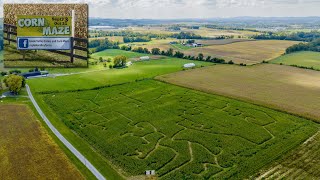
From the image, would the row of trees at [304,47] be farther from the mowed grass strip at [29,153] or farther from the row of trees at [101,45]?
the mowed grass strip at [29,153]

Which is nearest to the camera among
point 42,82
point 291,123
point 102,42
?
point 291,123

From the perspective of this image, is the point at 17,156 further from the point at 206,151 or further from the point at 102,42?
the point at 102,42

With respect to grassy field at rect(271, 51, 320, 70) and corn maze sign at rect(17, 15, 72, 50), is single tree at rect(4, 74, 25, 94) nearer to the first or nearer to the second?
corn maze sign at rect(17, 15, 72, 50)

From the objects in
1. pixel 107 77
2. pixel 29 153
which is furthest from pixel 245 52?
pixel 29 153

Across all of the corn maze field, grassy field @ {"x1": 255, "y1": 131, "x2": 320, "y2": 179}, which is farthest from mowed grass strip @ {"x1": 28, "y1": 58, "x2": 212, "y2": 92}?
grassy field @ {"x1": 255, "y1": 131, "x2": 320, "y2": 179}

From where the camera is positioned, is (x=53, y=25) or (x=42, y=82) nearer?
(x=53, y=25)

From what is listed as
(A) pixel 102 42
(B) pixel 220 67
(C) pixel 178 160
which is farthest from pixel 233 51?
(C) pixel 178 160

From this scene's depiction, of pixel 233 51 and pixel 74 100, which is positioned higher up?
pixel 233 51
